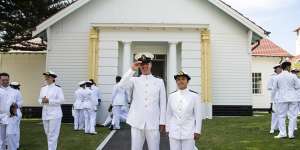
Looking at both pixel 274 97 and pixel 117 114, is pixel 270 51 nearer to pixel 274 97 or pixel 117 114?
pixel 117 114

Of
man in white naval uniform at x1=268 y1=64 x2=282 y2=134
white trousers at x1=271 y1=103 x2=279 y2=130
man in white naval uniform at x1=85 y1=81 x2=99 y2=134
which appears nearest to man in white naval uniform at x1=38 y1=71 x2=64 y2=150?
man in white naval uniform at x1=85 y1=81 x2=99 y2=134

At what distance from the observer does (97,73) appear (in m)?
21.4

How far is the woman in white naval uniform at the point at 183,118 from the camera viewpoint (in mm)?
7621

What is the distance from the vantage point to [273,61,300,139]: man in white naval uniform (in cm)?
1300

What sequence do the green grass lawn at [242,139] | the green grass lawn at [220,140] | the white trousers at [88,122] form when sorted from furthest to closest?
1. the white trousers at [88,122]
2. the green grass lawn at [220,140]
3. the green grass lawn at [242,139]

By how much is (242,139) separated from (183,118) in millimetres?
6328

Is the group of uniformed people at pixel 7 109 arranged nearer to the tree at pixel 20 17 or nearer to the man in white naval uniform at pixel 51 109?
the man in white naval uniform at pixel 51 109

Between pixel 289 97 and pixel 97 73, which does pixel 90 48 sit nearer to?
pixel 97 73

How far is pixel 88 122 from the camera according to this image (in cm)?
1678

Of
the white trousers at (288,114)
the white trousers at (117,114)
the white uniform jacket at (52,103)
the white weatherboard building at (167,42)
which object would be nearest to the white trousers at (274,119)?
the white trousers at (288,114)

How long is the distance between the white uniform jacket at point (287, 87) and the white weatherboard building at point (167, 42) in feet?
28.2

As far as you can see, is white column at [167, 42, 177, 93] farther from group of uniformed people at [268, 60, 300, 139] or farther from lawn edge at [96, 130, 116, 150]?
group of uniformed people at [268, 60, 300, 139]

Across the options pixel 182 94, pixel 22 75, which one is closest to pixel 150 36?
pixel 22 75

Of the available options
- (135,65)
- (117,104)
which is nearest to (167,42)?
(117,104)
